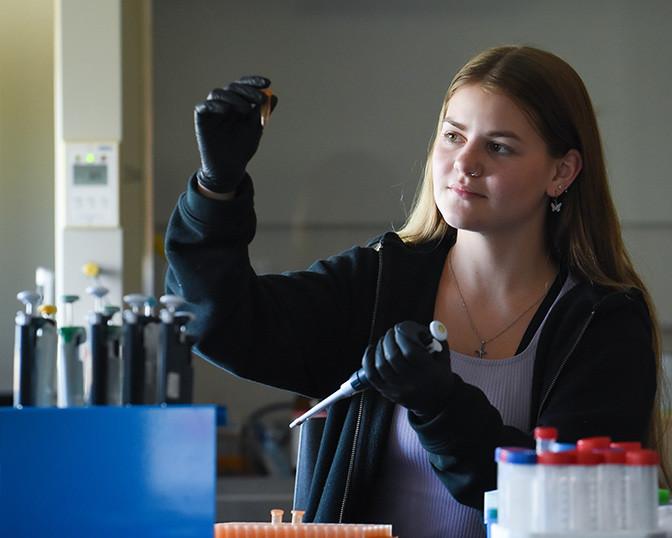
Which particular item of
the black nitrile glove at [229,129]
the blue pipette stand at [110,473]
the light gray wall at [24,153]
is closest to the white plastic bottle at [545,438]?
the blue pipette stand at [110,473]

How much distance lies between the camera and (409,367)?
4.53 ft

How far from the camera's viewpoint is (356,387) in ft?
4.72

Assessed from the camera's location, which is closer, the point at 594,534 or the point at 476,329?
the point at 594,534

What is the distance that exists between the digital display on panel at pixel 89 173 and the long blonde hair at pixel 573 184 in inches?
61.8

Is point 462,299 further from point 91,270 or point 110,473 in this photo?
point 91,270

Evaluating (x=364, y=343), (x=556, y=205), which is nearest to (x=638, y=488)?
(x=364, y=343)

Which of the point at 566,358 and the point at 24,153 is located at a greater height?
the point at 24,153

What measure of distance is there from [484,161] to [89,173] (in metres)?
1.87

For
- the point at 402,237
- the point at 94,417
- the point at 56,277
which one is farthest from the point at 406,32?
the point at 94,417

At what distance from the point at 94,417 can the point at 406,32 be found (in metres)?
3.07

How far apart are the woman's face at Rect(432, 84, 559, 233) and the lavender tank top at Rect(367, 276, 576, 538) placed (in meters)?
0.19

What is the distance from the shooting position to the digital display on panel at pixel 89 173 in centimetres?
337

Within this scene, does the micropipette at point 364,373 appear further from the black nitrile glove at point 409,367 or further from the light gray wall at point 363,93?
the light gray wall at point 363,93

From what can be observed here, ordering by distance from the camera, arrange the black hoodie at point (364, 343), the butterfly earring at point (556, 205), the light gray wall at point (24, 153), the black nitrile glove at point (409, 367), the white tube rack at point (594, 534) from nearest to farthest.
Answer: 1. the white tube rack at point (594, 534)
2. the black nitrile glove at point (409, 367)
3. the black hoodie at point (364, 343)
4. the butterfly earring at point (556, 205)
5. the light gray wall at point (24, 153)
